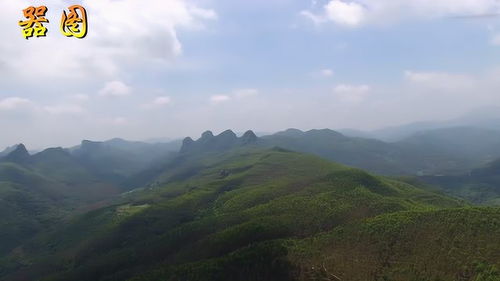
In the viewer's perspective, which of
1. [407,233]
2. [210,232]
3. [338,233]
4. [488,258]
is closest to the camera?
[488,258]

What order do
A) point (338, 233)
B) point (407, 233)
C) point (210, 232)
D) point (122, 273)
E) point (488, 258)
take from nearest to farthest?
1. point (488, 258)
2. point (407, 233)
3. point (338, 233)
4. point (122, 273)
5. point (210, 232)

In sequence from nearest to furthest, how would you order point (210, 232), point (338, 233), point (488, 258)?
point (488, 258) < point (338, 233) < point (210, 232)

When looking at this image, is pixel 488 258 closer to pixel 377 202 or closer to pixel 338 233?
pixel 338 233

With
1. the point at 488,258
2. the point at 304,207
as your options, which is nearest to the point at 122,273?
the point at 304,207

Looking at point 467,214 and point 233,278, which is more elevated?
point 467,214

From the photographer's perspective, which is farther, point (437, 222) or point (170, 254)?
point (170, 254)

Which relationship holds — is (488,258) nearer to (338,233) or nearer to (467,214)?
(467,214)

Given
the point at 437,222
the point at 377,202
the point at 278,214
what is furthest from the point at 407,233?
the point at 278,214

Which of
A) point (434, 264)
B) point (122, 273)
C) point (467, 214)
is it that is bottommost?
point (122, 273)

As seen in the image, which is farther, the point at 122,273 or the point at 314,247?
the point at 122,273
